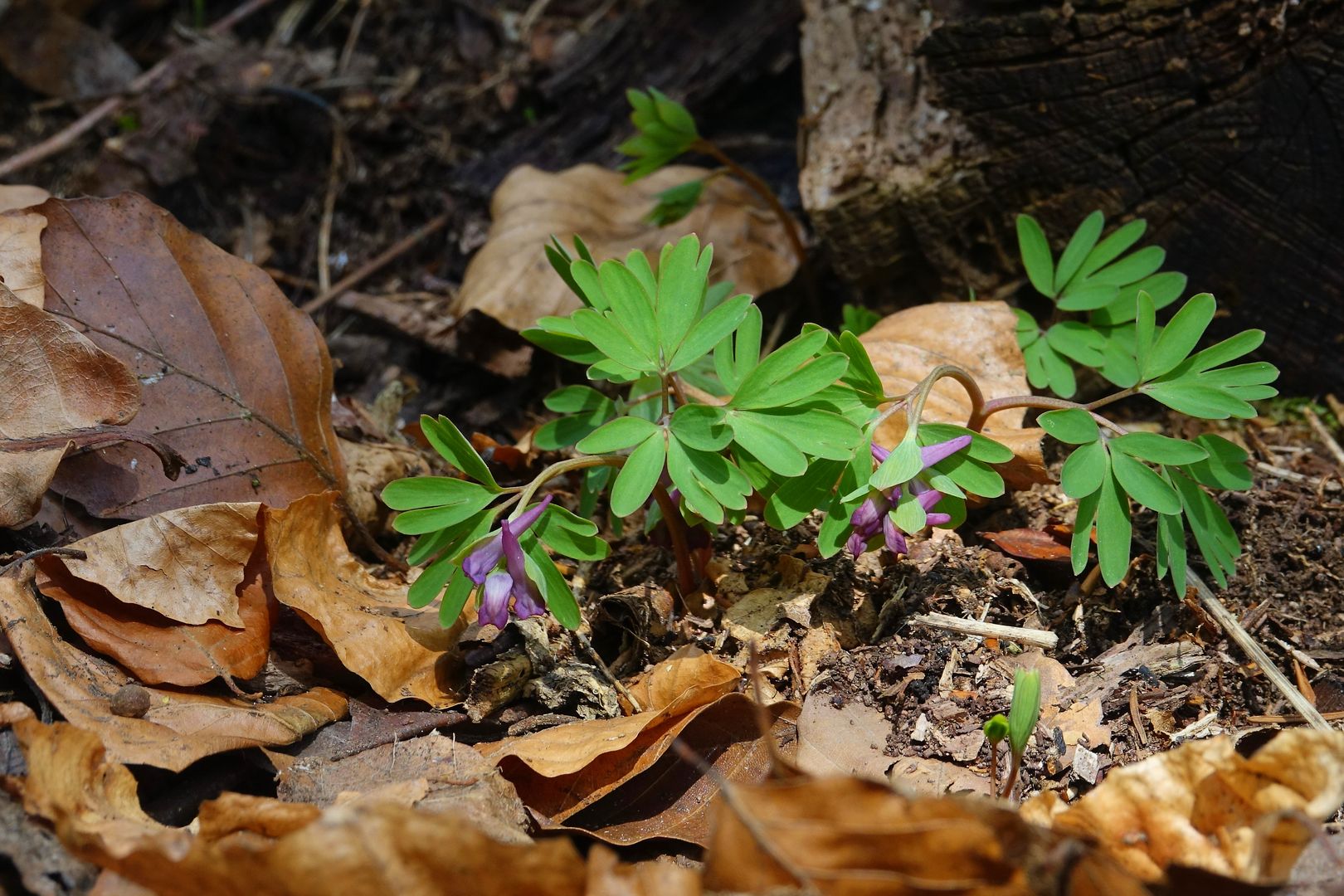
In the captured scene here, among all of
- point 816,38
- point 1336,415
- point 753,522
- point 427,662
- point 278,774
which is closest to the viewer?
point 278,774

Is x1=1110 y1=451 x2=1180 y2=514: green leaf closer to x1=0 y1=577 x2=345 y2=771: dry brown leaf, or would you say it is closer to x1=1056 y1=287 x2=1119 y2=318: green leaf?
x1=1056 y1=287 x2=1119 y2=318: green leaf

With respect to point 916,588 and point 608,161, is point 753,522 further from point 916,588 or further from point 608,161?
point 608,161

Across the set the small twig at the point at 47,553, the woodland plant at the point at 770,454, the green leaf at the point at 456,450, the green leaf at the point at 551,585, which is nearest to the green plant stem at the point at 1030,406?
the woodland plant at the point at 770,454

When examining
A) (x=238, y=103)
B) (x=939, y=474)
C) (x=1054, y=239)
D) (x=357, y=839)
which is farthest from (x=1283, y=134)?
(x=238, y=103)

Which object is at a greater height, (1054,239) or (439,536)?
(1054,239)

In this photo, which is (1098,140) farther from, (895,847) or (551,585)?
(895,847)
